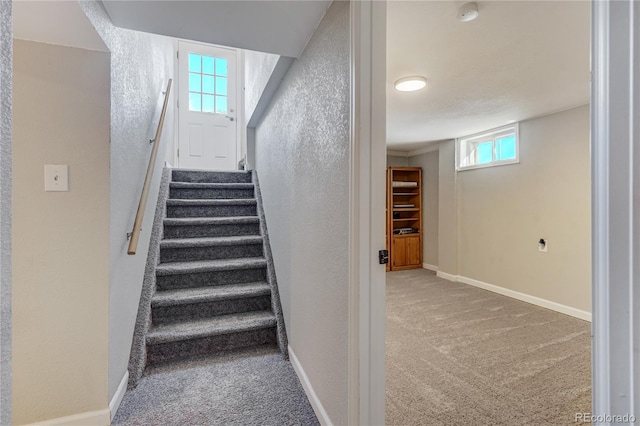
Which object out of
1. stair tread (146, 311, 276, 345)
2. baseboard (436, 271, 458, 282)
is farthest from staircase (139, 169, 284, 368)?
baseboard (436, 271, 458, 282)

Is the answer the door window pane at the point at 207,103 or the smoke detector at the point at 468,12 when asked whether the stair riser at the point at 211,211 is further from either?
the smoke detector at the point at 468,12

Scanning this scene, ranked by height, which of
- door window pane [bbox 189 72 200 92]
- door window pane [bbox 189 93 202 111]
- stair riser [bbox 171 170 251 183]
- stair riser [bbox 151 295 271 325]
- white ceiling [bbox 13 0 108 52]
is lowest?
stair riser [bbox 151 295 271 325]

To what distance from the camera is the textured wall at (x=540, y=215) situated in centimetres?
295

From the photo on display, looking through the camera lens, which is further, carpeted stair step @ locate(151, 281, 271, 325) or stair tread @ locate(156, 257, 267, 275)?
stair tread @ locate(156, 257, 267, 275)

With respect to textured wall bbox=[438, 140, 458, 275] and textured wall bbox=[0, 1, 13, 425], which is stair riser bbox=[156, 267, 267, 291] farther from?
textured wall bbox=[438, 140, 458, 275]

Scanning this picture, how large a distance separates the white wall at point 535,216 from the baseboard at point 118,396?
3909 millimetres

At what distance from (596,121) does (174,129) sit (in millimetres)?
4651

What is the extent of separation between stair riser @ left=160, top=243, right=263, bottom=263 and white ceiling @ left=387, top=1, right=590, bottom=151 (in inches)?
74.9

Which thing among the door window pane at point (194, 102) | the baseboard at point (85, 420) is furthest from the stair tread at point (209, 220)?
the door window pane at point (194, 102)

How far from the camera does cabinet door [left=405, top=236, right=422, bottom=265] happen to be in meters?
5.26

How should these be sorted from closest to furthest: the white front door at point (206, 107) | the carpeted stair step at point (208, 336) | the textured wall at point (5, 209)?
the textured wall at point (5, 209), the carpeted stair step at point (208, 336), the white front door at point (206, 107)

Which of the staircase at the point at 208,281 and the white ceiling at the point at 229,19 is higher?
the white ceiling at the point at 229,19

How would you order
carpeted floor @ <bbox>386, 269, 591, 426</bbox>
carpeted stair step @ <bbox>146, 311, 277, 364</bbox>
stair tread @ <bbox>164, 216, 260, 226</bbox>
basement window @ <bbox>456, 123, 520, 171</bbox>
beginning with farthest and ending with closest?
basement window @ <bbox>456, 123, 520, 171</bbox>, stair tread @ <bbox>164, 216, 260, 226</bbox>, carpeted stair step @ <bbox>146, 311, 277, 364</bbox>, carpeted floor @ <bbox>386, 269, 591, 426</bbox>

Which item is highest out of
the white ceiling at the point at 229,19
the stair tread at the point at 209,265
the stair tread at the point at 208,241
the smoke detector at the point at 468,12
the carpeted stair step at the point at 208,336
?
the smoke detector at the point at 468,12
